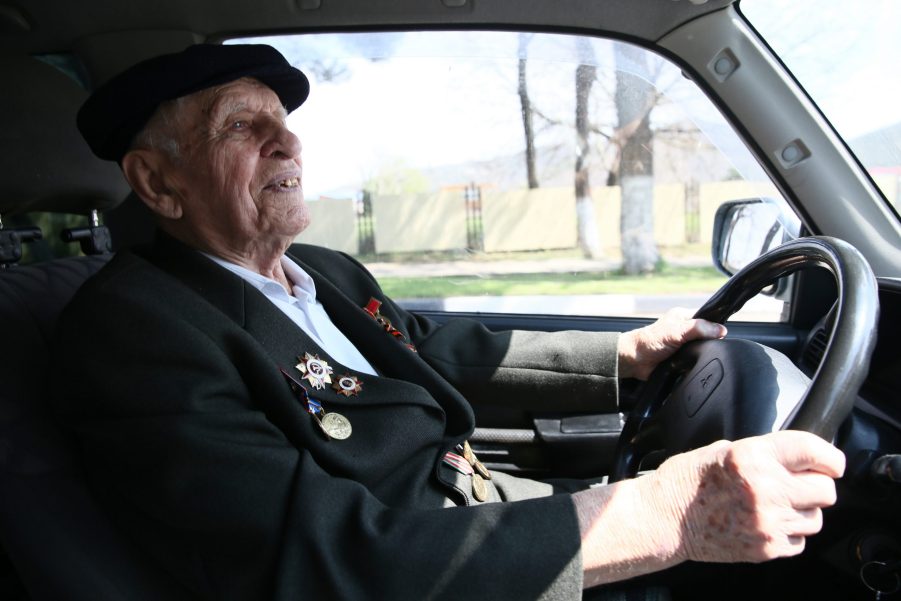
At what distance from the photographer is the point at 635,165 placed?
131 inches

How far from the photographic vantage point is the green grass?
10.1ft

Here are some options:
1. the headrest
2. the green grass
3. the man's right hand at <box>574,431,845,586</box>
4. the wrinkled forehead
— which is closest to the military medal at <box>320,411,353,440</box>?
the man's right hand at <box>574,431,845,586</box>

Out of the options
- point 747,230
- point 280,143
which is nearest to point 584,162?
point 747,230

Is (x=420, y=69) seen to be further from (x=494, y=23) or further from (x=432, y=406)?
(x=432, y=406)

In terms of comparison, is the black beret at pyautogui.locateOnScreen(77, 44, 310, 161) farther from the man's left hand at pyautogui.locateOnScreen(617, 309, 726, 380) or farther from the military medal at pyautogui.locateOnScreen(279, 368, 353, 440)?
the man's left hand at pyautogui.locateOnScreen(617, 309, 726, 380)

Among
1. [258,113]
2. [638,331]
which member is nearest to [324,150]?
[258,113]

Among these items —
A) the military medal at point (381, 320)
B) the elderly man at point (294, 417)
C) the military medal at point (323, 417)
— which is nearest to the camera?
the elderly man at point (294, 417)

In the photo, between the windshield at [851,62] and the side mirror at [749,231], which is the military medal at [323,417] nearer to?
the side mirror at [749,231]

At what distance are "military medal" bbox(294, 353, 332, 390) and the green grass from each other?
1.43 metres

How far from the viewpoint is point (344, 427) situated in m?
1.47

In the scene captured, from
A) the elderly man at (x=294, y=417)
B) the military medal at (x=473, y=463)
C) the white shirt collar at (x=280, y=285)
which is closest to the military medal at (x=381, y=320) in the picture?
the elderly man at (x=294, y=417)

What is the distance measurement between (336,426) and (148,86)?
2.68ft

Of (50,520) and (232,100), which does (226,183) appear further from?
(50,520)

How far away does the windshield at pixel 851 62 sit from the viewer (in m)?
1.78
